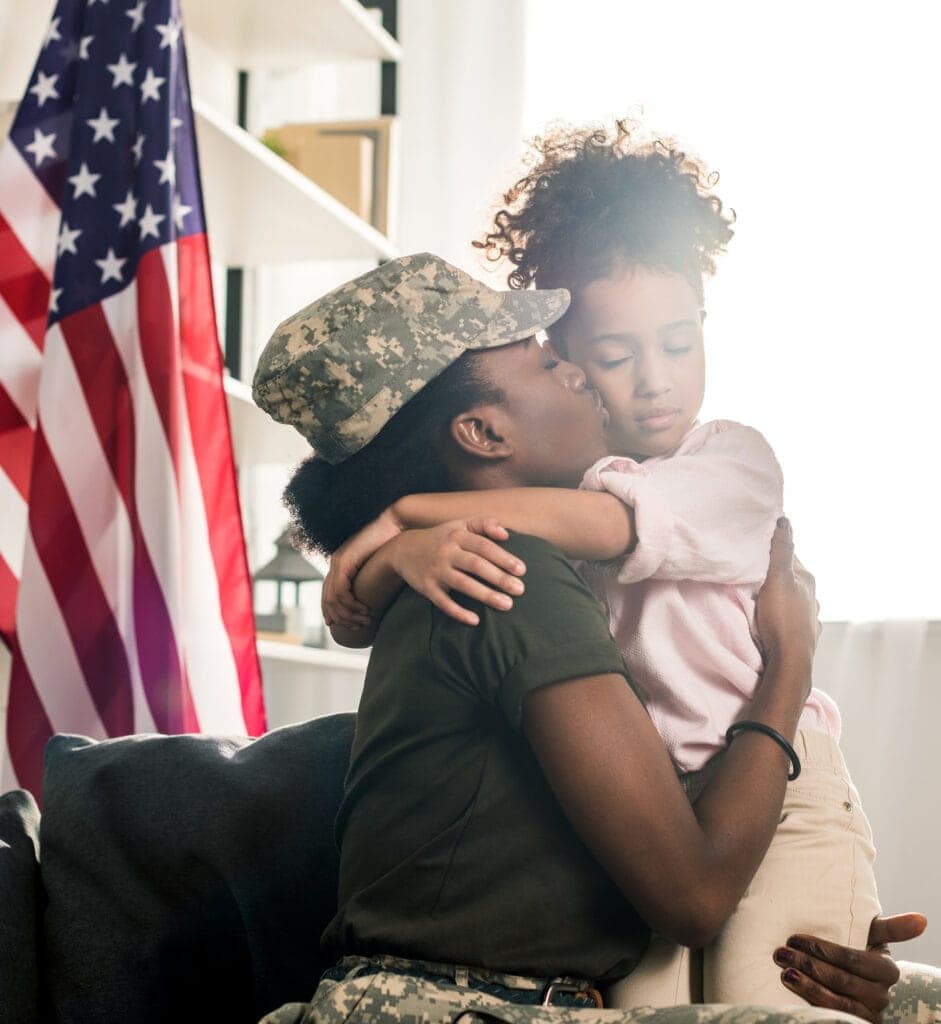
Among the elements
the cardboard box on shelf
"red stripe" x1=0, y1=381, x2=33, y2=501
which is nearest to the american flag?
"red stripe" x1=0, y1=381, x2=33, y2=501

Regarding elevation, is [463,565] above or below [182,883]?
above

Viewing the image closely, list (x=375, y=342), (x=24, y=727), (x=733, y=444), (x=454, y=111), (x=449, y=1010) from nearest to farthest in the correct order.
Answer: (x=449, y=1010)
(x=375, y=342)
(x=733, y=444)
(x=24, y=727)
(x=454, y=111)

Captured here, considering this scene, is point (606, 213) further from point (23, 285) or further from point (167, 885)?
point (23, 285)

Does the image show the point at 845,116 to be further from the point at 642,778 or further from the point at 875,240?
the point at 642,778

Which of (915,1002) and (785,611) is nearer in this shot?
(785,611)

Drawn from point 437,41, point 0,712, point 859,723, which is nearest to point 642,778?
point 0,712

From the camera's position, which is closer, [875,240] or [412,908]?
[412,908]

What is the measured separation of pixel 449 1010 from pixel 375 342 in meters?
0.63

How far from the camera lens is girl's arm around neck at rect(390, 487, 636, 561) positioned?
4.13 feet

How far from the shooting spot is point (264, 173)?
3.23m

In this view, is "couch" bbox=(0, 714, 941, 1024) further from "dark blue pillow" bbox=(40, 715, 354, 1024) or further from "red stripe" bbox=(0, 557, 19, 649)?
"red stripe" bbox=(0, 557, 19, 649)

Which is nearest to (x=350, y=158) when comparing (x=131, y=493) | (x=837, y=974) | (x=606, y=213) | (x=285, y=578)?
(x=285, y=578)

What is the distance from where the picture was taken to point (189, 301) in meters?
2.71

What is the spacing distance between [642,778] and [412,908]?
0.82ft
